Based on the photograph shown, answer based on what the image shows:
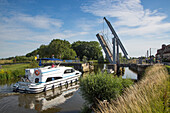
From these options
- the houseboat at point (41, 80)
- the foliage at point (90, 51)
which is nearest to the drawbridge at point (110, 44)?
the houseboat at point (41, 80)

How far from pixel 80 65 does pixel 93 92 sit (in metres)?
26.9

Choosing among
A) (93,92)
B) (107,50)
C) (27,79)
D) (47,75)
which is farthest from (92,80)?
(107,50)

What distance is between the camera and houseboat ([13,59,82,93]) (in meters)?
13.2

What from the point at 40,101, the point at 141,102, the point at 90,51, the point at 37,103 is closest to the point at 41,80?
the point at 40,101

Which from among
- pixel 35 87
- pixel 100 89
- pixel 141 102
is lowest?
pixel 35 87

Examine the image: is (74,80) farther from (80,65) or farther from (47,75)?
(80,65)

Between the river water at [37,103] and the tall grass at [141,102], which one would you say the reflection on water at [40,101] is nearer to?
the river water at [37,103]

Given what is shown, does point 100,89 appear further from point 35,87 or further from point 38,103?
point 35,87

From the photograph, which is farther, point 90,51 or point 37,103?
point 90,51

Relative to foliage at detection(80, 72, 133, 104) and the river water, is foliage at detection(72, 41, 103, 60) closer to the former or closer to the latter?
the river water

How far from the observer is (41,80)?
14.0 metres

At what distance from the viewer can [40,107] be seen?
9898 millimetres

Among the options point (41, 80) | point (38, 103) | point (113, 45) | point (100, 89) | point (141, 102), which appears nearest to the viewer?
point (141, 102)

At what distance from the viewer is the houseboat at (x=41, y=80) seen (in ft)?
43.3
